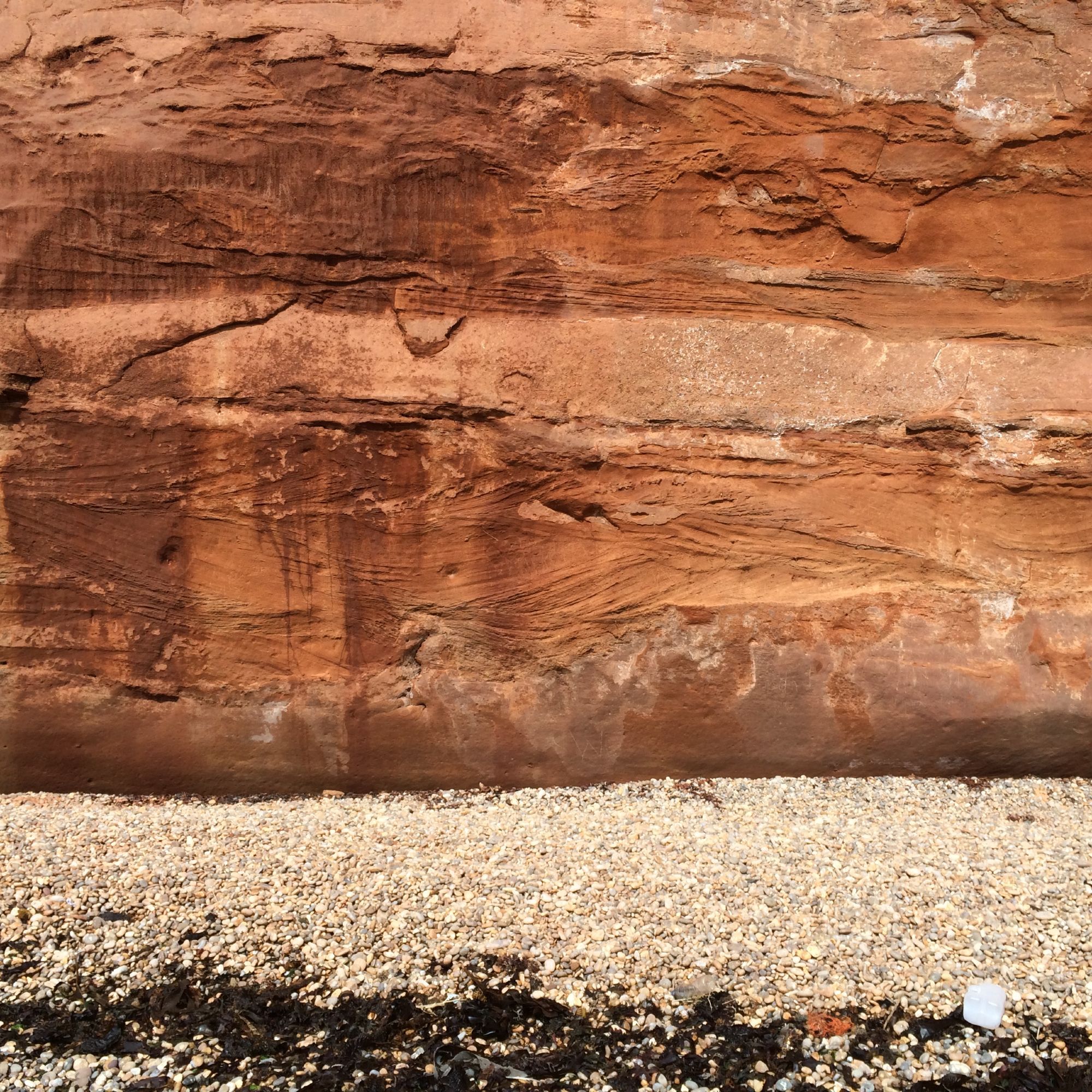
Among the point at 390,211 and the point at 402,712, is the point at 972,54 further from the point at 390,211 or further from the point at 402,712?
the point at 402,712

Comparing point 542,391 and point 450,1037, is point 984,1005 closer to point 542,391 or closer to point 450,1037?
point 450,1037

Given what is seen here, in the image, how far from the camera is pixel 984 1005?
3.00 meters

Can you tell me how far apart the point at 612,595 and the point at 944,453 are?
1781mm

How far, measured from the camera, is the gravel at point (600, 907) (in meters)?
3.05

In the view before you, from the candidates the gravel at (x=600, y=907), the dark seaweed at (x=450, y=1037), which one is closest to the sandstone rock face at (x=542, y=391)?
the gravel at (x=600, y=907)

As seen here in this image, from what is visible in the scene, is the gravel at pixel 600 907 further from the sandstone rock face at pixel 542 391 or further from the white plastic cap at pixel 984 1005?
the sandstone rock face at pixel 542 391

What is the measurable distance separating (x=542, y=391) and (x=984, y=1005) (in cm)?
309

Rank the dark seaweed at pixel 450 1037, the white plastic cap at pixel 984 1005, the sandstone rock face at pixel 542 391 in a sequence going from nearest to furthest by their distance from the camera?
the dark seaweed at pixel 450 1037 → the white plastic cap at pixel 984 1005 → the sandstone rock face at pixel 542 391

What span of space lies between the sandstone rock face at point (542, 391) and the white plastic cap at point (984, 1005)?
68.6 inches

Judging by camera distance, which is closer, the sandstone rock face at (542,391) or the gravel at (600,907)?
the gravel at (600,907)

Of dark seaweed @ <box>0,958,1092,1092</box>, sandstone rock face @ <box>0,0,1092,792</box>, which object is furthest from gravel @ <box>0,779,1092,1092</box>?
sandstone rock face @ <box>0,0,1092,792</box>

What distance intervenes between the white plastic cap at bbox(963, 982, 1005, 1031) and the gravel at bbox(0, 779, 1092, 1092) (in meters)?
0.05

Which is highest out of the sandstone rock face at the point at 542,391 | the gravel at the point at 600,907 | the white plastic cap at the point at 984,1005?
the sandstone rock face at the point at 542,391

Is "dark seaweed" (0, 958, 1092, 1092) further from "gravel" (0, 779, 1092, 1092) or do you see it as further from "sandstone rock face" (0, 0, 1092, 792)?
"sandstone rock face" (0, 0, 1092, 792)
